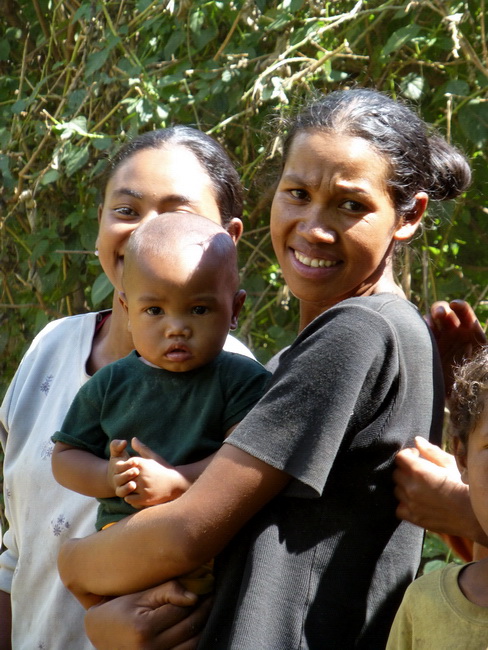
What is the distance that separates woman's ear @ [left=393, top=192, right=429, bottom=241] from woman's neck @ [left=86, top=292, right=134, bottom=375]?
72 centimetres

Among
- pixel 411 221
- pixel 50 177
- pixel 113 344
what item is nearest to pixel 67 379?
pixel 113 344

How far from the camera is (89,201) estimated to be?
11.8ft

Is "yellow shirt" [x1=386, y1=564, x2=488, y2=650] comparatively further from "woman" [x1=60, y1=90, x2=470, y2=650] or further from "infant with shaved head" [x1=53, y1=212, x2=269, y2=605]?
"infant with shaved head" [x1=53, y1=212, x2=269, y2=605]

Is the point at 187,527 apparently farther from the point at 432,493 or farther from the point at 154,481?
the point at 432,493

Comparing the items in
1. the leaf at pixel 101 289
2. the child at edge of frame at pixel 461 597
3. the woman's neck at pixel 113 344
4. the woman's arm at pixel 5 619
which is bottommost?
the woman's arm at pixel 5 619

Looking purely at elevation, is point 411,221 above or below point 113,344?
above

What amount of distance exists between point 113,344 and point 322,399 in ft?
3.06

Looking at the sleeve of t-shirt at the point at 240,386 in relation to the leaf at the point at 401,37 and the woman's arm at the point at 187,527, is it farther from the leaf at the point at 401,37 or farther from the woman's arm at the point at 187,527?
the leaf at the point at 401,37

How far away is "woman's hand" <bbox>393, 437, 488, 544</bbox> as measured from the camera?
1.48 m

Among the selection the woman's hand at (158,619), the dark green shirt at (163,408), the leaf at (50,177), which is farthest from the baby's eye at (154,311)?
the leaf at (50,177)

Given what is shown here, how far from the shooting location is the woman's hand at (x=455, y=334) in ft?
6.12

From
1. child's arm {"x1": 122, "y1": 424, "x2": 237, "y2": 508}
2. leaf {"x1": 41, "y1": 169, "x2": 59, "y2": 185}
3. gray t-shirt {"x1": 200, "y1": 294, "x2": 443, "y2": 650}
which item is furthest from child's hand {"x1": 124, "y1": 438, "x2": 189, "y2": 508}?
leaf {"x1": 41, "y1": 169, "x2": 59, "y2": 185}

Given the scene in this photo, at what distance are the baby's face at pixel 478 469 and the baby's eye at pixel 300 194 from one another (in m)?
0.53

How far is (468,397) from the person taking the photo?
5.06 feet
